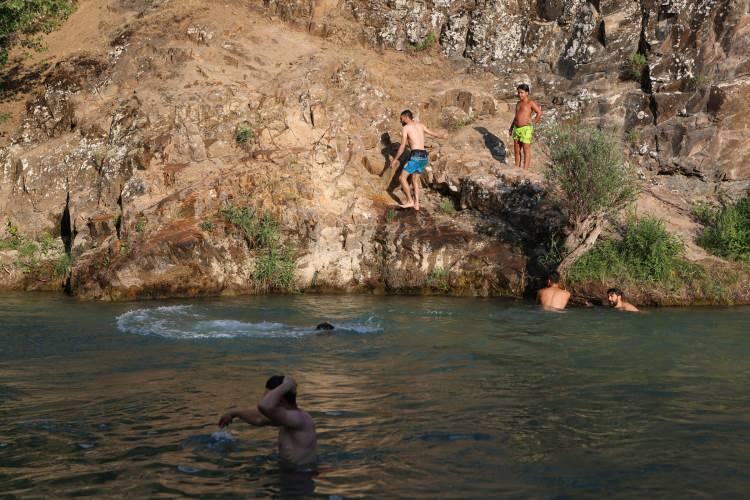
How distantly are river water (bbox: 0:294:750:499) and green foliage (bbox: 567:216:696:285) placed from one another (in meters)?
1.13

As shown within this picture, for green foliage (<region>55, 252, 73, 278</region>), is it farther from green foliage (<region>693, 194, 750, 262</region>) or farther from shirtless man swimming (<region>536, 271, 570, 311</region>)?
green foliage (<region>693, 194, 750, 262</region>)

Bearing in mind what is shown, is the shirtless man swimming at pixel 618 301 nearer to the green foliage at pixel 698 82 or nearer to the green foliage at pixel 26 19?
the green foliage at pixel 698 82

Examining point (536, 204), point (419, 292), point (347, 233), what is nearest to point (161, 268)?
point (347, 233)

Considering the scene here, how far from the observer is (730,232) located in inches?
555

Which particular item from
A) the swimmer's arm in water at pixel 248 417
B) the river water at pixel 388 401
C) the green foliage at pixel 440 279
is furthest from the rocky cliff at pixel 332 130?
the swimmer's arm in water at pixel 248 417

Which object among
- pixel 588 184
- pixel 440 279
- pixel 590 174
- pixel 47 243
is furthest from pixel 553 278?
pixel 47 243

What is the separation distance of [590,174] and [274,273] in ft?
19.1

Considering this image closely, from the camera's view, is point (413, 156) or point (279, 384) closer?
point (279, 384)

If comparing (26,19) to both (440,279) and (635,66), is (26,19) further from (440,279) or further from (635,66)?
(635,66)

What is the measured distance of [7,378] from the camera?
805 centimetres

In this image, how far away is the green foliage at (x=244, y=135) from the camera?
1609 cm

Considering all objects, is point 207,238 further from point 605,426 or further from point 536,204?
point 605,426

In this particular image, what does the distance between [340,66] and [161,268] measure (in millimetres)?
6992

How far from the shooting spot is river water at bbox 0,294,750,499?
532cm
